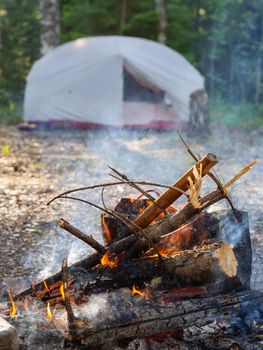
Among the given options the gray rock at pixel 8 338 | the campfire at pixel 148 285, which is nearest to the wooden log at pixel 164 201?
the campfire at pixel 148 285

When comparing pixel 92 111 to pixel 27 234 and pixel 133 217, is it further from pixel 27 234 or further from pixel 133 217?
pixel 133 217

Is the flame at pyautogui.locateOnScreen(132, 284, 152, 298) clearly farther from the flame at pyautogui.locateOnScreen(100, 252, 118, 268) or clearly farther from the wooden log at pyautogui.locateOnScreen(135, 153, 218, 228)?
the wooden log at pyautogui.locateOnScreen(135, 153, 218, 228)

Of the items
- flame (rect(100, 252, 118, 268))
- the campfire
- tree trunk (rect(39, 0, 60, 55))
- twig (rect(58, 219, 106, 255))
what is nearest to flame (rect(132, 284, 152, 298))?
the campfire

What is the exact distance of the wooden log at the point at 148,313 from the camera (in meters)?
3.30

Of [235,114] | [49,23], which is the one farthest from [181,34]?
[49,23]

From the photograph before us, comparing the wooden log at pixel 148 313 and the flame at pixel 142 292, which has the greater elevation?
the flame at pixel 142 292

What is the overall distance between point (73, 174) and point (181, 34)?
1364cm

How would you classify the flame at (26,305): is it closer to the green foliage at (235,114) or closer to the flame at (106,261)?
the flame at (106,261)

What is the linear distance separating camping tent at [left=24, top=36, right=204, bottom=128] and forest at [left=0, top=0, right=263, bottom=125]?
2.89 metres

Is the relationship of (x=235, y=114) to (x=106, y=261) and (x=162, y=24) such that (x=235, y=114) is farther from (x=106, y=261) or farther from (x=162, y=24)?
(x=106, y=261)

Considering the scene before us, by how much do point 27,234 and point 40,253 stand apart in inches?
26.2

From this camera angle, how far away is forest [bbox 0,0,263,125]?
63.8 ft

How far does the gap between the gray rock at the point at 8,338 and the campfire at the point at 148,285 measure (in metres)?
0.30

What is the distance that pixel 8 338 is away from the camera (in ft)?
10.1
